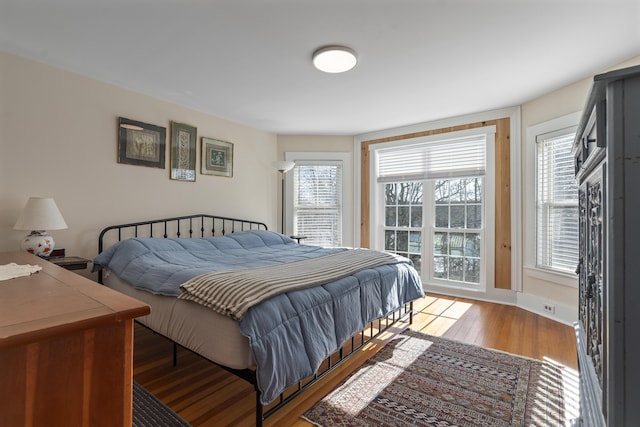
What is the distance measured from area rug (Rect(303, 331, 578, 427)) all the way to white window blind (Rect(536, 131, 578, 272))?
58.1 inches

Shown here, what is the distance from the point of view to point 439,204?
444cm

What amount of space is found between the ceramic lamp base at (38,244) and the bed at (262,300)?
36 cm

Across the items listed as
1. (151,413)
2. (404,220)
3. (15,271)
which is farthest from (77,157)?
(404,220)

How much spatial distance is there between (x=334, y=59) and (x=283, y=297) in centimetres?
193

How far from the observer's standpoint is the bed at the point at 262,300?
1497 millimetres

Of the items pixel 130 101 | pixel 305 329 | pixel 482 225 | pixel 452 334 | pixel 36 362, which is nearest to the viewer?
pixel 36 362

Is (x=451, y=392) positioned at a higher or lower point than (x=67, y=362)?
lower

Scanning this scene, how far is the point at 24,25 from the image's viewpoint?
2.14m

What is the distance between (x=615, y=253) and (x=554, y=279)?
10.9ft

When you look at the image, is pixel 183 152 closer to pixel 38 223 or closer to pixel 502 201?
pixel 38 223

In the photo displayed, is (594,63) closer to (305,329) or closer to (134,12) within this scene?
(305,329)

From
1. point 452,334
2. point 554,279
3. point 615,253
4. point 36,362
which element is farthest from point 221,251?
point 554,279

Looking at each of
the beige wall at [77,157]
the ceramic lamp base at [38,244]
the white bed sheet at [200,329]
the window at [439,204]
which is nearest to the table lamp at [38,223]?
the ceramic lamp base at [38,244]

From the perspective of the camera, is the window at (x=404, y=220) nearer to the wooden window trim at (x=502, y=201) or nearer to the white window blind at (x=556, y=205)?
the wooden window trim at (x=502, y=201)
